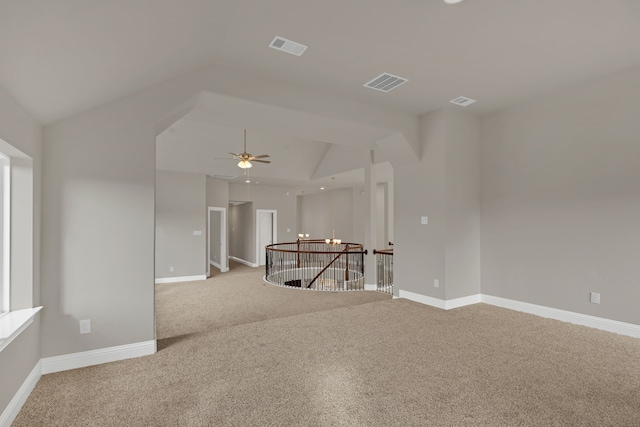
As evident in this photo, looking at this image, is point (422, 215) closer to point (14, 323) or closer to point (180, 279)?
point (14, 323)

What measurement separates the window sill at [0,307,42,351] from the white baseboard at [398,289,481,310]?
193 inches

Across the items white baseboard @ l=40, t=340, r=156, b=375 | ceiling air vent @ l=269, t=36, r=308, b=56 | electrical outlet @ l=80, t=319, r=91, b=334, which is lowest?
white baseboard @ l=40, t=340, r=156, b=375

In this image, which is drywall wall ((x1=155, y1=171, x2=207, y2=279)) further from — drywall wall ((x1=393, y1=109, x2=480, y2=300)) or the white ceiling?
Answer: drywall wall ((x1=393, y1=109, x2=480, y2=300))

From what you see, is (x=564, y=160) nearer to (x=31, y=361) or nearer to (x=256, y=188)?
(x=31, y=361)

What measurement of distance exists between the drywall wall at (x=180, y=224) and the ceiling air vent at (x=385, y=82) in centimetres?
595

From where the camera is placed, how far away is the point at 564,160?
4.36m

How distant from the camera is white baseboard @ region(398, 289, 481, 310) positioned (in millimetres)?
5004

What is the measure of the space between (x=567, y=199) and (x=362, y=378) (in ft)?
12.2

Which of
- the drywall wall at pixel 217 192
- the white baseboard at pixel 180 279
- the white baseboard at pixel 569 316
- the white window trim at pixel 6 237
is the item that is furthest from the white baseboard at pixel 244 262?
the white window trim at pixel 6 237

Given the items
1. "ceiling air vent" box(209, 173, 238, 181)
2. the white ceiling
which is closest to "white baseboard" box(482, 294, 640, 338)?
the white ceiling

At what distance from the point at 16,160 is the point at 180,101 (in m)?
1.52

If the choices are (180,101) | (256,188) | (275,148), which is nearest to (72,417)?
(180,101)

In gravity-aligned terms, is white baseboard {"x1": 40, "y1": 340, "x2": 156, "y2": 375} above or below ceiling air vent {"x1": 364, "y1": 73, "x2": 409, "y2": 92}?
below

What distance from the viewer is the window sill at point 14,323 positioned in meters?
2.16
